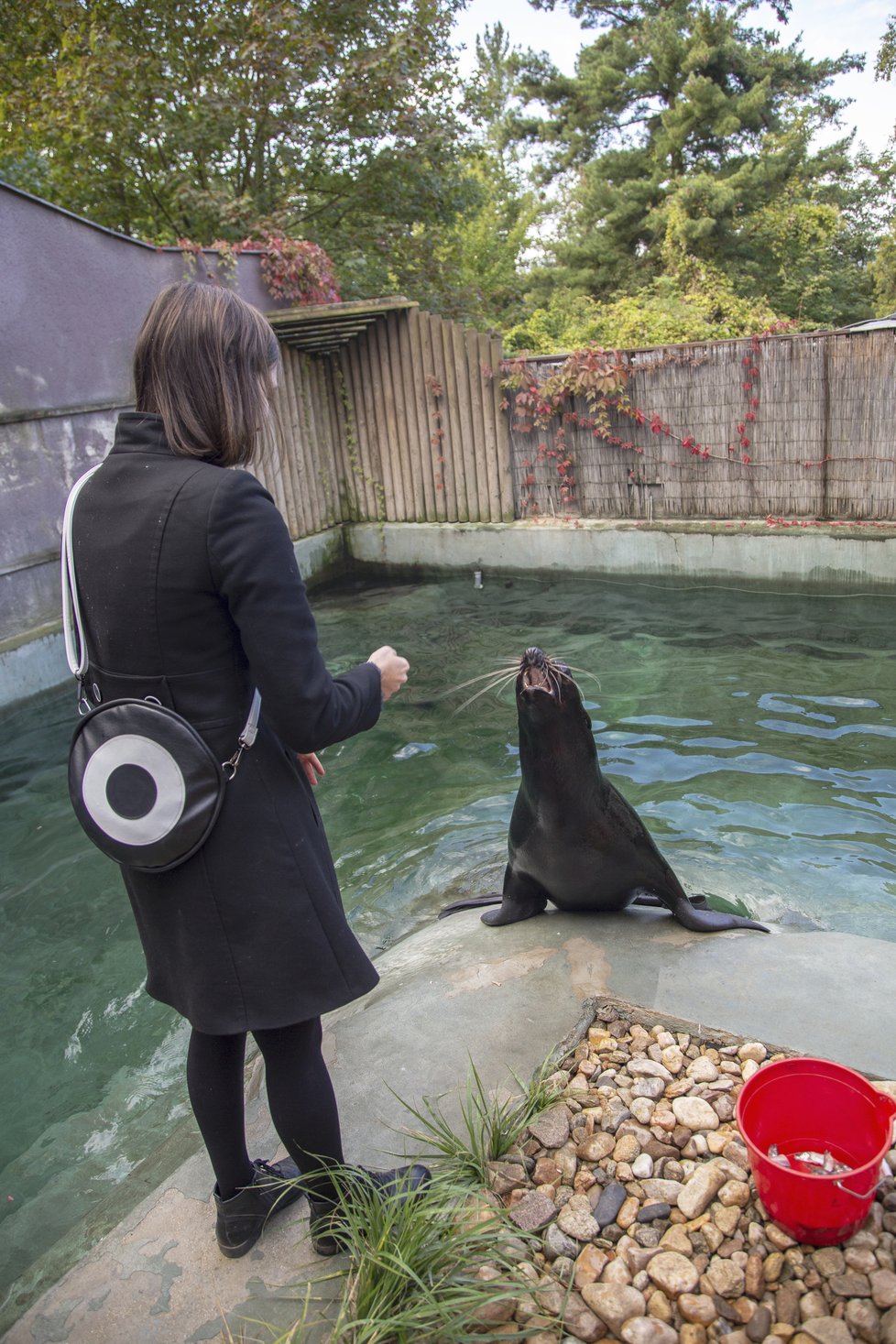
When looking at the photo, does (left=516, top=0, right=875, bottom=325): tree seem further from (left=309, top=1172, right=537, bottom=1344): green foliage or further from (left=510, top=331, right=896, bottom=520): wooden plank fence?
(left=309, top=1172, right=537, bottom=1344): green foliage

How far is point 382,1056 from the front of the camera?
2.63 metres

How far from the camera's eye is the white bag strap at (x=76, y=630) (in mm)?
1718

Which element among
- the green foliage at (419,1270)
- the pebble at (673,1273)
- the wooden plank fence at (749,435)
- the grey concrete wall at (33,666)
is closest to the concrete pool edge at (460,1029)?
the green foliage at (419,1270)

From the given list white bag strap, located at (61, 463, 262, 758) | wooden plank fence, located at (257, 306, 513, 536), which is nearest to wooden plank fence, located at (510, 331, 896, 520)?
wooden plank fence, located at (257, 306, 513, 536)

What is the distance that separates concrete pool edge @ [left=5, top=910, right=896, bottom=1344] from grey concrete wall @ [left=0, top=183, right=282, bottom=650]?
494cm

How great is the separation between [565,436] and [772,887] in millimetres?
6386

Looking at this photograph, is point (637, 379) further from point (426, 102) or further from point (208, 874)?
point (208, 874)

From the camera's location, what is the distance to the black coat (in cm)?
159

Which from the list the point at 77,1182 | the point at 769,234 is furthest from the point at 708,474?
the point at 769,234

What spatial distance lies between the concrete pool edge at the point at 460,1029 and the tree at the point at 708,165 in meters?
18.4

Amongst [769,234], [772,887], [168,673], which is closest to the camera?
[168,673]

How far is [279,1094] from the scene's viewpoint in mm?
1843

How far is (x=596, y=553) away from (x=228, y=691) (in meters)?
7.93

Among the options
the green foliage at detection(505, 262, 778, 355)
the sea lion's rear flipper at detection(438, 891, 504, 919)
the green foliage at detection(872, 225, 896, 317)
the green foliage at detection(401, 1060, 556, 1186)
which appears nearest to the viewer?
the green foliage at detection(401, 1060, 556, 1186)
